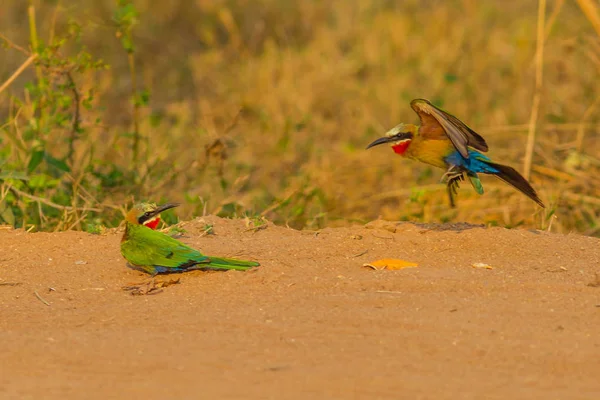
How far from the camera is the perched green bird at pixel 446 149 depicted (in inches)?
178

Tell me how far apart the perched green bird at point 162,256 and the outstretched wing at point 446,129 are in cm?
101

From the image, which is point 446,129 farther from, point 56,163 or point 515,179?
point 56,163

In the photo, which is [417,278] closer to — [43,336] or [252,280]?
[252,280]

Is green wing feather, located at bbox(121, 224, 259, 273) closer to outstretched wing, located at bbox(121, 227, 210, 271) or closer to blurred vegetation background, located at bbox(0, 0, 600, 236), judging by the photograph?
outstretched wing, located at bbox(121, 227, 210, 271)

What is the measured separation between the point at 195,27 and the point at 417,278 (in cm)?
791

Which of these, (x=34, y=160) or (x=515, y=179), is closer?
(x=515, y=179)

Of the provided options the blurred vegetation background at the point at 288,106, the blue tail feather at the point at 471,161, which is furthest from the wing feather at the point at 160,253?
the blue tail feather at the point at 471,161

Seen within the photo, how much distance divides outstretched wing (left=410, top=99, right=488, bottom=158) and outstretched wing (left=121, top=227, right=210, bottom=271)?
46.0 inches

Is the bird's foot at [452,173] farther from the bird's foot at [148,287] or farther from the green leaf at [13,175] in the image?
the green leaf at [13,175]

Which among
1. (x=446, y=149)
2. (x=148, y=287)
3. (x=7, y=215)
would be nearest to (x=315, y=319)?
(x=148, y=287)

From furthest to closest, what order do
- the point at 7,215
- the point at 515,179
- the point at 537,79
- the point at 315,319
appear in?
the point at 537,79 → the point at 7,215 → the point at 515,179 → the point at 315,319

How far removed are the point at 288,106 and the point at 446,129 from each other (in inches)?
196

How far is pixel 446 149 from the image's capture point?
459cm

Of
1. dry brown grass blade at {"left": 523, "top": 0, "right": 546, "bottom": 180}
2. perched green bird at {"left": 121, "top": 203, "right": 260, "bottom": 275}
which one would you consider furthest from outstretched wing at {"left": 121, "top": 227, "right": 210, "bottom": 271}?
dry brown grass blade at {"left": 523, "top": 0, "right": 546, "bottom": 180}
